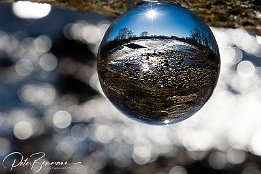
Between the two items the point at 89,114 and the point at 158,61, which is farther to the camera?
the point at 89,114

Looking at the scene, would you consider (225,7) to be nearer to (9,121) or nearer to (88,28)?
(9,121)

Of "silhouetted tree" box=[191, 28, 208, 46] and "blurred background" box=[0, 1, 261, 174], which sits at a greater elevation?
"silhouetted tree" box=[191, 28, 208, 46]

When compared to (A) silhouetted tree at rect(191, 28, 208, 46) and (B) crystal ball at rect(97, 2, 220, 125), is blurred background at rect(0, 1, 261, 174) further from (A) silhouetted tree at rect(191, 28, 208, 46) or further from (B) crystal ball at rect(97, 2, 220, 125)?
(A) silhouetted tree at rect(191, 28, 208, 46)

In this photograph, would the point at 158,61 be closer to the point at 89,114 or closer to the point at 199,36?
the point at 199,36

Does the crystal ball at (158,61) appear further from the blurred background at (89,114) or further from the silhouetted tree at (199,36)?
the blurred background at (89,114)

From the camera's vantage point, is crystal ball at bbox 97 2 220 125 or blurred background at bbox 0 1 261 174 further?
blurred background at bbox 0 1 261 174

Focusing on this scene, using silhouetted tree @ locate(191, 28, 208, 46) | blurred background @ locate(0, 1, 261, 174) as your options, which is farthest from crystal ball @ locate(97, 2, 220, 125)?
blurred background @ locate(0, 1, 261, 174)

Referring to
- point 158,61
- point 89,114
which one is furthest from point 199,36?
point 89,114

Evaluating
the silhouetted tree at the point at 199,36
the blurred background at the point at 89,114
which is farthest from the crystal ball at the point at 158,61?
the blurred background at the point at 89,114
